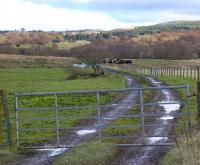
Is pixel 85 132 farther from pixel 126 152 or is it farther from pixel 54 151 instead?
pixel 126 152

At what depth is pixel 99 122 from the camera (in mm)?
13516

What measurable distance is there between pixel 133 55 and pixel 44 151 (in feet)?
492

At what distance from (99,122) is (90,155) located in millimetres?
1883

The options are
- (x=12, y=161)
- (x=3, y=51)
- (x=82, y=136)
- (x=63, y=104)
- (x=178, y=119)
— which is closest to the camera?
(x=12, y=161)

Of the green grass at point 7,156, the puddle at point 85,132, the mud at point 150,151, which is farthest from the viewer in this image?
the puddle at point 85,132

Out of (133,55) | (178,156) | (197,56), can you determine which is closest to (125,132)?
(178,156)

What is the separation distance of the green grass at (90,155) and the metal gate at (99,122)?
88 centimetres

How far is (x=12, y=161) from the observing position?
1230 cm

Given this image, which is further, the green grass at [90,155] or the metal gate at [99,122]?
the metal gate at [99,122]

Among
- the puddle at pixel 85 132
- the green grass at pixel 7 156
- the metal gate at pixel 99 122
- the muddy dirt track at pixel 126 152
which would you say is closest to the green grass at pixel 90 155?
the muddy dirt track at pixel 126 152

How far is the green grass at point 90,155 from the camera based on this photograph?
37.1 feet

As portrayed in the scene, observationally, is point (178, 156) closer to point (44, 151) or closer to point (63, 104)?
point (44, 151)

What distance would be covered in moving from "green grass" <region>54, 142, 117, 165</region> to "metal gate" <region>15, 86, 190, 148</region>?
→ 2.88 ft

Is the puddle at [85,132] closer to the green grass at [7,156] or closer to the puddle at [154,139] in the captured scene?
the puddle at [154,139]
